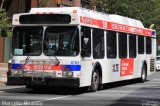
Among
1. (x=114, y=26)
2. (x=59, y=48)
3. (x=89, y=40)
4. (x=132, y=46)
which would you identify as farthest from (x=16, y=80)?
(x=132, y=46)

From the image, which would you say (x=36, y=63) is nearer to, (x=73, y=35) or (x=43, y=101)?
(x=73, y=35)

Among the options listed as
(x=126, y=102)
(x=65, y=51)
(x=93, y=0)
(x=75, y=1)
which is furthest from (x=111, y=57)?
(x=75, y=1)

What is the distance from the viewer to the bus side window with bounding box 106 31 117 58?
66.2 ft

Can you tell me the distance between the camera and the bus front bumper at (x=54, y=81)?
55.5 ft

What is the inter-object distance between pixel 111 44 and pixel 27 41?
163 inches

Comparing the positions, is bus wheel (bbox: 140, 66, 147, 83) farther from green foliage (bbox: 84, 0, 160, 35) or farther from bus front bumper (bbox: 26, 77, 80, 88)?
green foliage (bbox: 84, 0, 160, 35)

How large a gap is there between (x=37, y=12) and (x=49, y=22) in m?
0.68

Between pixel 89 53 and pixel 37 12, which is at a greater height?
pixel 37 12

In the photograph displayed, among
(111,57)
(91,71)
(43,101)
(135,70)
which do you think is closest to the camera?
(43,101)

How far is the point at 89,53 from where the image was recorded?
18.1 metres

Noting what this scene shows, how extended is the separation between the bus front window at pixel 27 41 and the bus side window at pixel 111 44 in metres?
3.51

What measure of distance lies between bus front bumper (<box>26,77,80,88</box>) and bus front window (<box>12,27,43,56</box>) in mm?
901

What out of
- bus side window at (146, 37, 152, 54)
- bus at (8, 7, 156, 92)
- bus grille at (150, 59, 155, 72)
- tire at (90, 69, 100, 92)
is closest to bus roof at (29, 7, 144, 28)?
bus at (8, 7, 156, 92)

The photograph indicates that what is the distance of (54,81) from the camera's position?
673 inches
